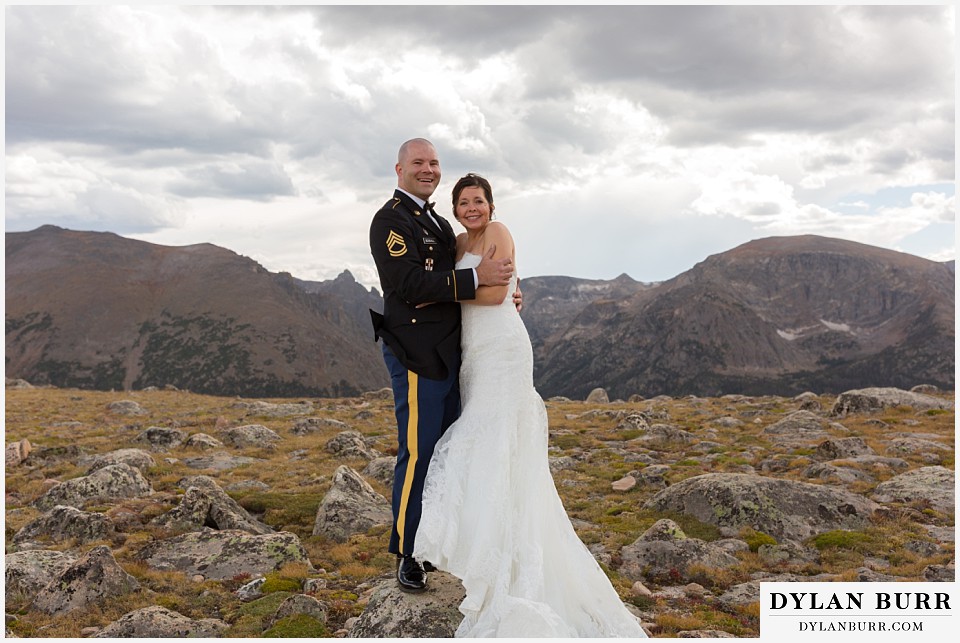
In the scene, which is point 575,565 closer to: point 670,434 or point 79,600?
point 79,600

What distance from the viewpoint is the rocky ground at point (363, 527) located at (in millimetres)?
10719

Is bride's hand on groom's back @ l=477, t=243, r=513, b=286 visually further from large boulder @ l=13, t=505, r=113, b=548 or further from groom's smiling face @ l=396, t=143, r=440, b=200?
large boulder @ l=13, t=505, r=113, b=548

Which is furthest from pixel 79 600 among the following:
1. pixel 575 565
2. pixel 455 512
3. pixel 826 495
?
pixel 826 495

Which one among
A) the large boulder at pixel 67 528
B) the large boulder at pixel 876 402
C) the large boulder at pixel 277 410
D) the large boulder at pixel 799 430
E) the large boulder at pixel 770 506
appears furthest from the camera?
the large boulder at pixel 277 410

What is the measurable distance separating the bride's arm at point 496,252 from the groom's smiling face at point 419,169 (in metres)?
1.05

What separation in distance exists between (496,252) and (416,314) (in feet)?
4.30

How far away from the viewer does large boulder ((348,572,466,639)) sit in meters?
8.54

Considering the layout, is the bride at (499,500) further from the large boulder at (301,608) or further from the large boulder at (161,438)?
the large boulder at (161,438)

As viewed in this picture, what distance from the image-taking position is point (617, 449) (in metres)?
29.9

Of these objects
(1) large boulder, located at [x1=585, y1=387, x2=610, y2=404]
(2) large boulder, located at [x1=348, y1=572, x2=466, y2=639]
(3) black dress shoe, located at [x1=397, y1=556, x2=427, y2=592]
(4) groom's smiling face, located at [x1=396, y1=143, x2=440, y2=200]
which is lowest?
(1) large boulder, located at [x1=585, y1=387, x2=610, y2=404]

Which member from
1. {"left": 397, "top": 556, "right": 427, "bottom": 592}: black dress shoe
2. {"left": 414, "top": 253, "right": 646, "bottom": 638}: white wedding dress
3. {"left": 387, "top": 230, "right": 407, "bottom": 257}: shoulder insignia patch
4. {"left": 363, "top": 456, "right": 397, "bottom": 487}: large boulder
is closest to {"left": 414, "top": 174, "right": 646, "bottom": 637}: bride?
{"left": 414, "top": 253, "right": 646, "bottom": 638}: white wedding dress

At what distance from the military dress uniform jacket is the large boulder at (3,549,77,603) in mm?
8313

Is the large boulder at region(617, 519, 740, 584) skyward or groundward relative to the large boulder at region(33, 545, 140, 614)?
groundward

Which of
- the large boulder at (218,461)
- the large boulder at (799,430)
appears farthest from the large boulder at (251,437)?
the large boulder at (799,430)
